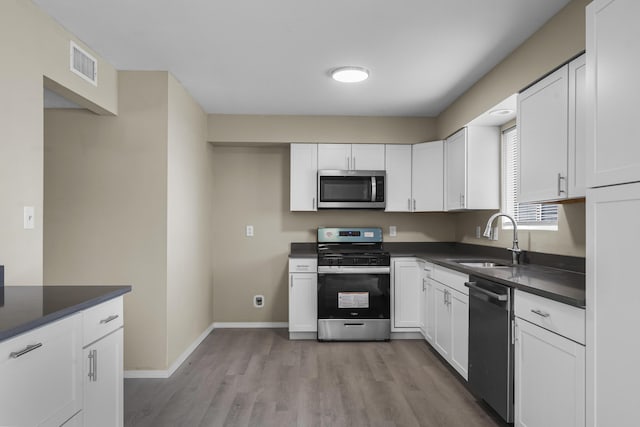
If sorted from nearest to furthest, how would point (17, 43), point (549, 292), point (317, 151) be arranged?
1. point (549, 292)
2. point (17, 43)
3. point (317, 151)

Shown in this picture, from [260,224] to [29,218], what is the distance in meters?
2.89

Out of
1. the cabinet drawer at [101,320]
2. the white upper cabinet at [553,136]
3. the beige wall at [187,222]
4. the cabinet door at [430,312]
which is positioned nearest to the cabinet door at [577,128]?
the white upper cabinet at [553,136]

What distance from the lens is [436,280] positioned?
150 inches

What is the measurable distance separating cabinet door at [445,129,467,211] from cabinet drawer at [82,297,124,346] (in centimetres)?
303

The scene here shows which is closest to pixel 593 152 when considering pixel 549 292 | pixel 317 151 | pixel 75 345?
pixel 549 292

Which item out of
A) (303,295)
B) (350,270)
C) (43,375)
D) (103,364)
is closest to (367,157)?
(350,270)

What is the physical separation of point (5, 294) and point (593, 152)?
2.52 m

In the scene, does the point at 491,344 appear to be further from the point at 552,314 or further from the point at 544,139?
the point at 544,139

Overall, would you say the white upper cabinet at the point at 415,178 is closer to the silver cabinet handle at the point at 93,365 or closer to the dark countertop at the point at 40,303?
the dark countertop at the point at 40,303

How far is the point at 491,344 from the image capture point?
8.29 feet

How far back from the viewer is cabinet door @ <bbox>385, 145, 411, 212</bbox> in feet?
15.4

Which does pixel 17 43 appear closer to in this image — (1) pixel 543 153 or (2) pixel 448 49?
(2) pixel 448 49

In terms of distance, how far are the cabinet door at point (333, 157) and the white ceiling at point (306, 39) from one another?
0.83 meters

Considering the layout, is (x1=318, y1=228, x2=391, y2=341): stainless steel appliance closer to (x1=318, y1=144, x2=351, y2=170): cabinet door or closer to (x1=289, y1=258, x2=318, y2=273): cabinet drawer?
(x1=289, y1=258, x2=318, y2=273): cabinet drawer
